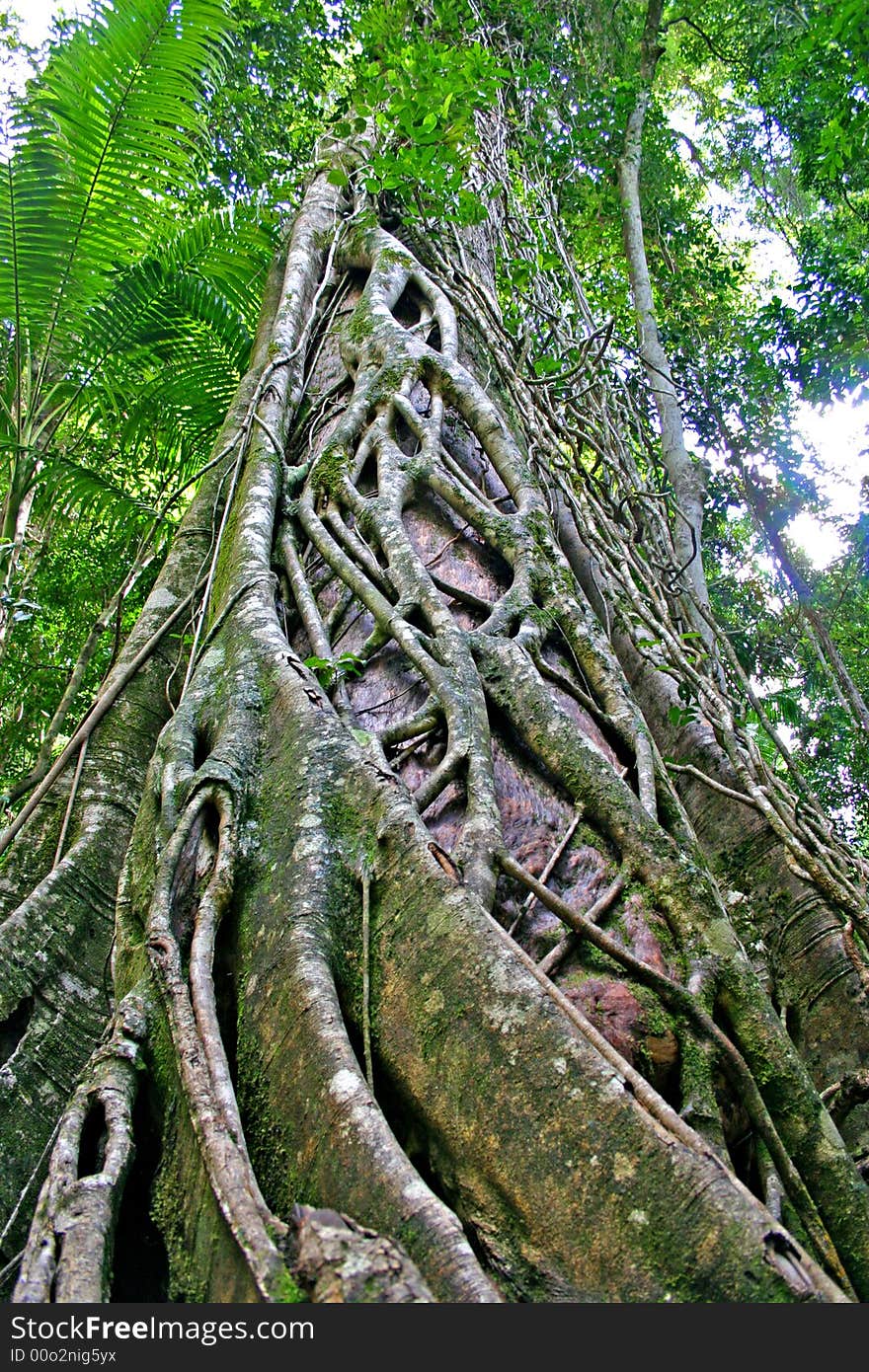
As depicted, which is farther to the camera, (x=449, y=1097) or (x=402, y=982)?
(x=402, y=982)

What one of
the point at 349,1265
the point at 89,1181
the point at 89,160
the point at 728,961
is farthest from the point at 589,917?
the point at 89,160

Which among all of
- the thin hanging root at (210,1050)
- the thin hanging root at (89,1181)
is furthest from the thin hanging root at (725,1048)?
the thin hanging root at (89,1181)

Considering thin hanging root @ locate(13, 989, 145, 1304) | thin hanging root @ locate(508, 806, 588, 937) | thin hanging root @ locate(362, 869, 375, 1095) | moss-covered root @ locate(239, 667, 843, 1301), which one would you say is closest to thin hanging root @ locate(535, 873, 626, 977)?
thin hanging root @ locate(508, 806, 588, 937)

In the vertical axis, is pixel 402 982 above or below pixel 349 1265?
above

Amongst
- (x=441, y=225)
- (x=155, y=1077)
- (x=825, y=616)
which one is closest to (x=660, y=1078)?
(x=155, y=1077)

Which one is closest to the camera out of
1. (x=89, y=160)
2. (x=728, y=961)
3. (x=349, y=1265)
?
(x=349, y=1265)

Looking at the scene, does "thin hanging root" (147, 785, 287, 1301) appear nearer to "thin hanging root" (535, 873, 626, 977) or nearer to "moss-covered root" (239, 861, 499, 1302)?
"moss-covered root" (239, 861, 499, 1302)

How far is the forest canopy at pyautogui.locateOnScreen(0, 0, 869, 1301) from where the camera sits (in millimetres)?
1437

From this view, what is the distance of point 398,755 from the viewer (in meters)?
2.24

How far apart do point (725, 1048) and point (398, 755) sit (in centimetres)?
97

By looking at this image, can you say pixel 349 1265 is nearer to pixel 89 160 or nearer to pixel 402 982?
pixel 402 982

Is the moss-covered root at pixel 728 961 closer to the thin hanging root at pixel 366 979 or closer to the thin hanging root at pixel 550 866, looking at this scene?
the thin hanging root at pixel 550 866

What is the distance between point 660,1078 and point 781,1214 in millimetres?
266

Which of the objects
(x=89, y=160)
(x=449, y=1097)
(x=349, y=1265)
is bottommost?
(x=349, y=1265)
